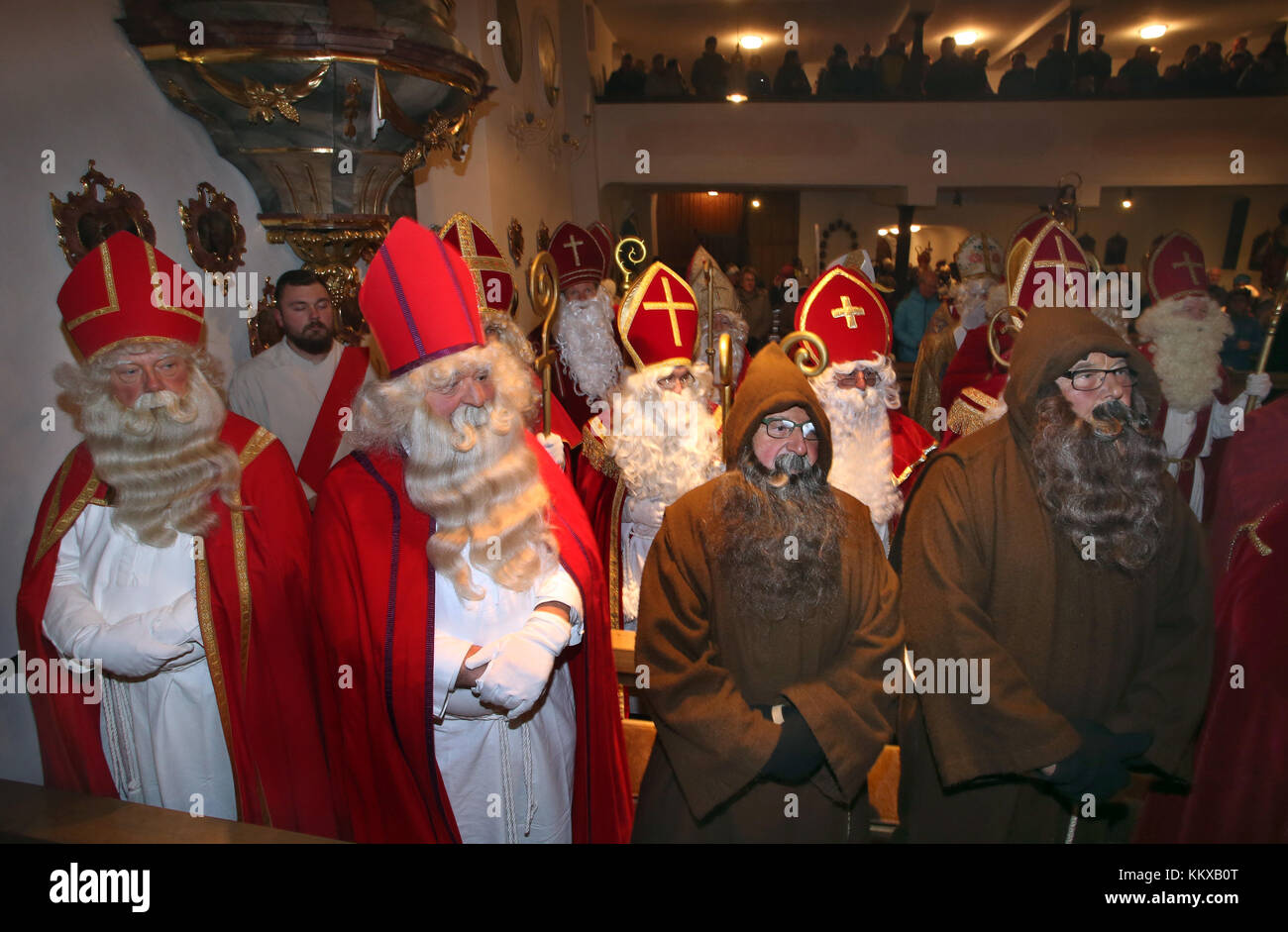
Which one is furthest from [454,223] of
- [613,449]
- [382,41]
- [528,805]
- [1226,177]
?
[1226,177]

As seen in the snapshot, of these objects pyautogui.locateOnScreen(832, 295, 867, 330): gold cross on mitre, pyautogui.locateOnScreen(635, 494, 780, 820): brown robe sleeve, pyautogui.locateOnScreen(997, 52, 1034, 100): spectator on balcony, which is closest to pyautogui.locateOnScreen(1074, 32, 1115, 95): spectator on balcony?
pyautogui.locateOnScreen(997, 52, 1034, 100): spectator on balcony

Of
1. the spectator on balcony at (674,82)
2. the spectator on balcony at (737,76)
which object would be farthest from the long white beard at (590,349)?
the spectator on balcony at (737,76)

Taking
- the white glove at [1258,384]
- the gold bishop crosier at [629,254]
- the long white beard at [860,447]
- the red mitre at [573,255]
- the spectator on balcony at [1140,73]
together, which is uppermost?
the spectator on balcony at [1140,73]

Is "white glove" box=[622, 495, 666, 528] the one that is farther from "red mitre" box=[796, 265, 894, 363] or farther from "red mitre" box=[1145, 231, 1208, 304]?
"red mitre" box=[1145, 231, 1208, 304]

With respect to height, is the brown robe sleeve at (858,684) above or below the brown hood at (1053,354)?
below

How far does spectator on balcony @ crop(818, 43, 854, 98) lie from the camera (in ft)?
41.0

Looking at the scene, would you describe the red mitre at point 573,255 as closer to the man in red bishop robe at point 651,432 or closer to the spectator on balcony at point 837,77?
the man in red bishop robe at point 651,432

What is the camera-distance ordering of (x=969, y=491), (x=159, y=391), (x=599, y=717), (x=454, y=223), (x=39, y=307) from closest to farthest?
(x=969, y=491), (x=159, y=391), (x=599, y=717), (x=39, y=307), (x=454, y=223)

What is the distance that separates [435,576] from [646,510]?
1721mm

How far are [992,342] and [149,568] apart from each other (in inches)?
126

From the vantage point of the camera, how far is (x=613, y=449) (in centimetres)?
405

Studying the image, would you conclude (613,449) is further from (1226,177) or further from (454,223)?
(1226,177)

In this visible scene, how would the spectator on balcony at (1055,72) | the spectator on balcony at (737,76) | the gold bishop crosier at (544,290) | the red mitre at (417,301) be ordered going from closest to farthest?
the red mitre at (417,301)
the gold bishop crosier at (544,290)
the spectator on balcony at (1055,72)
the spectator on balcony at (737,76)

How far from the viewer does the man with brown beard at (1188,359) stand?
448cm
